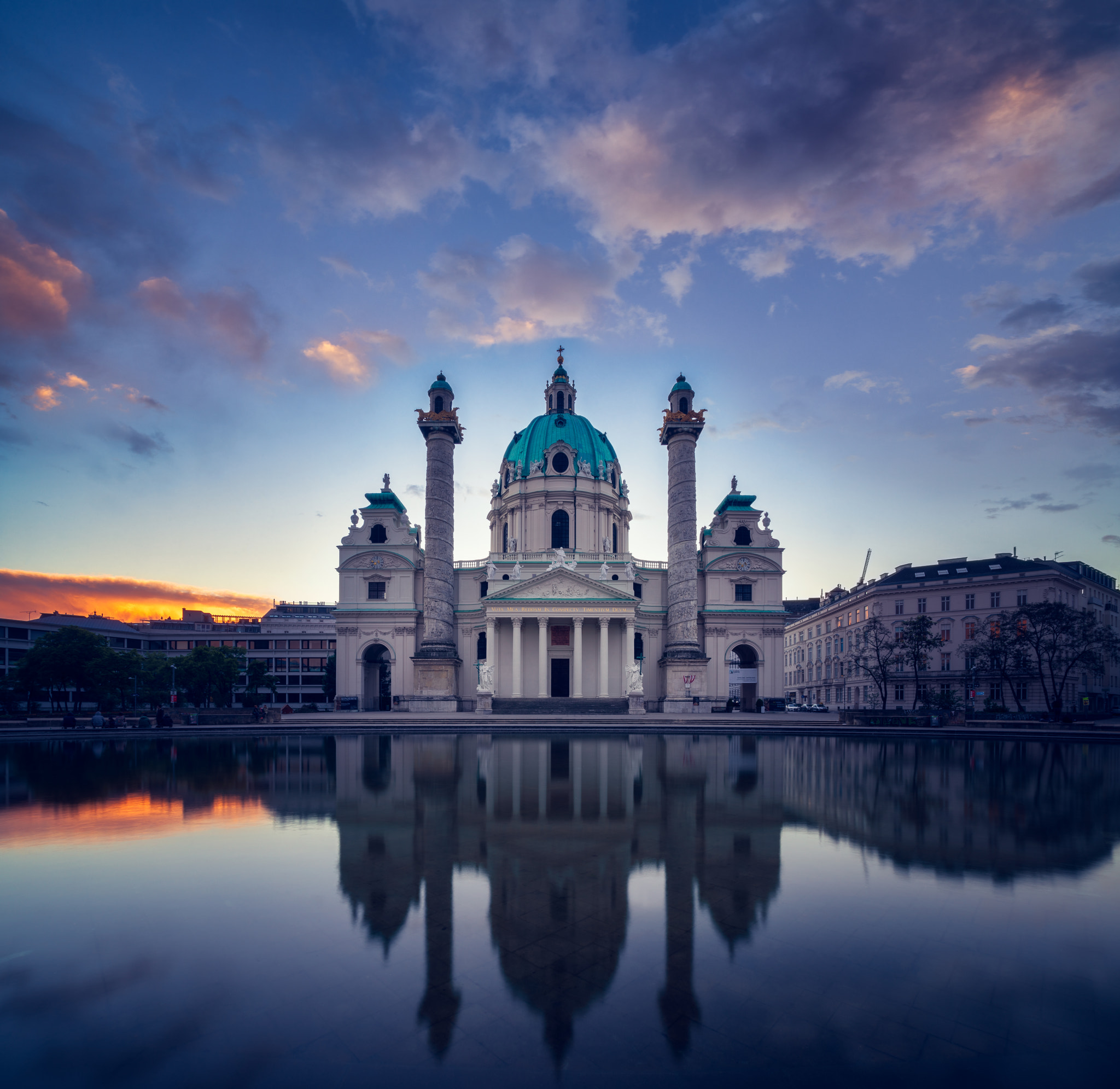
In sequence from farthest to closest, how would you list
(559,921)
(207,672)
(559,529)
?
(559,529), (207,672), (559,921)

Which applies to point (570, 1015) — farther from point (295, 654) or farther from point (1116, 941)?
point (295, 654)

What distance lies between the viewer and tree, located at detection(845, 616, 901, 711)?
53594 millimetres

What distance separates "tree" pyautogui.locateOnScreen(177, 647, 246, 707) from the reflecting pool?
50.2m

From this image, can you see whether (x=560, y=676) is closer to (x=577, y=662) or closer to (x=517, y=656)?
(x=577, y=662)

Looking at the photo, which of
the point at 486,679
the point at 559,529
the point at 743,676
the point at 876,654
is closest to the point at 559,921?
the point at 486,679

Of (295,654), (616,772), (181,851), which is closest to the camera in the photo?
(181,851)

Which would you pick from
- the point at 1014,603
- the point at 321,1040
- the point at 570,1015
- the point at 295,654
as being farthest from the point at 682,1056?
the point at 295,654

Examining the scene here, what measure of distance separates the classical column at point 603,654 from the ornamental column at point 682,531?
17.6ft

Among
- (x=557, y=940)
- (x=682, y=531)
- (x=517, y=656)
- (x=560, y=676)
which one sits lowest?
(x=557, y=940)

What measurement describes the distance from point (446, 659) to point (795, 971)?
164ft

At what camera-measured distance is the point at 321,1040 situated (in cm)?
528

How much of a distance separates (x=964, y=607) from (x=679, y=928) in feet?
219

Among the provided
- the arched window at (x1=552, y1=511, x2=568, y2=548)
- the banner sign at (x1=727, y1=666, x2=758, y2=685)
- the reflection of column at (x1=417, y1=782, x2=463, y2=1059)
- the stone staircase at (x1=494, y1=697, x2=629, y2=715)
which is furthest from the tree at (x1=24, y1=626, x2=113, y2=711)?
the banner sign at (x1=727, y1=666, x2=758, y2=685)

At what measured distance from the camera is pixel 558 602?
54938 millimetres
